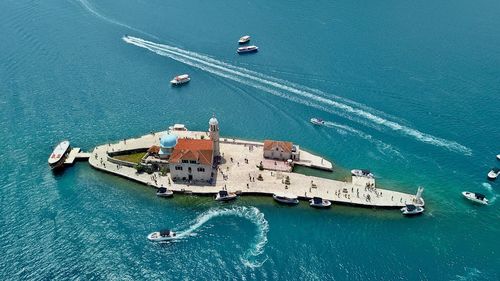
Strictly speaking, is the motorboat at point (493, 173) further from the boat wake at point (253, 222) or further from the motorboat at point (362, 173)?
the boat wake at point (253, 222)

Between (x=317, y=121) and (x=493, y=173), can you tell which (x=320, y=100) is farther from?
(x=493, y=173)

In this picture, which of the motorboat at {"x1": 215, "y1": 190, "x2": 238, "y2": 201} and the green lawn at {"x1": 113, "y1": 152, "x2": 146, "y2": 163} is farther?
the green lawn at {"x1": 113, "y1": 152, "x2": 146, "y2": 163}

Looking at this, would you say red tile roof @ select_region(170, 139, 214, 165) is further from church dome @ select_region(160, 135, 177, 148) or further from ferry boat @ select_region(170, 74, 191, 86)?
ferry boat @ select_region(170, 74, 191, 86)

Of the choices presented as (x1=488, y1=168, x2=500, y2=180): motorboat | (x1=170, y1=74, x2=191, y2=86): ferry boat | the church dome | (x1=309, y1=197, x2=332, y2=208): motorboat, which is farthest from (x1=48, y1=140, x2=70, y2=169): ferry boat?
(x1=488, y1=168, x2=500, y2=180): motorboat

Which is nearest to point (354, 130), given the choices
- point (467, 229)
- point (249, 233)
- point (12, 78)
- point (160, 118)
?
point (467, 229)

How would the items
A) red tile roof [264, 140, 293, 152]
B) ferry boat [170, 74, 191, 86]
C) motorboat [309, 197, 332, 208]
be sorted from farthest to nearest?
ferry boat [170, 74, 191, 86] < red tile roof [264, 140, 293, 152] < motorboat [309, 197, 332, 208]

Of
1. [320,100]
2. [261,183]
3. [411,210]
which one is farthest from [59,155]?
[411,210]

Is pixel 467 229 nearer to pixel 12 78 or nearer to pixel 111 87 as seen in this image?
pixel 111 87

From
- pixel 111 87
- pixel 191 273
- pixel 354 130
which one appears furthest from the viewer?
pixel 111 87
